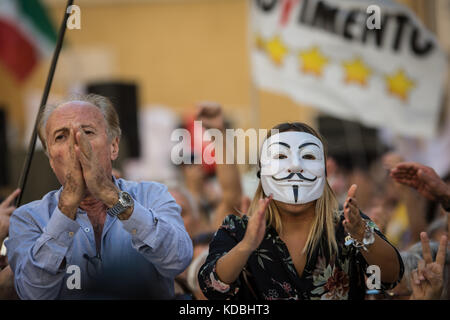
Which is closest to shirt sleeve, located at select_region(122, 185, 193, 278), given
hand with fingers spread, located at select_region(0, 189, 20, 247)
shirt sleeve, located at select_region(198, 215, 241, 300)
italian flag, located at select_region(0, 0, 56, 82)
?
shirt sleeve, located at select_region(198, 215, 241, 300)

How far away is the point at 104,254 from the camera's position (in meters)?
2.73

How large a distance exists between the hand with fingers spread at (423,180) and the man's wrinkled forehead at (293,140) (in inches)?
22.8

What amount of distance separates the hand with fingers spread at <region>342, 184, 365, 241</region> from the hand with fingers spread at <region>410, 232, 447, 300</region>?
0.30 m

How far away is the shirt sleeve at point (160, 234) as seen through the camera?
2523 mm

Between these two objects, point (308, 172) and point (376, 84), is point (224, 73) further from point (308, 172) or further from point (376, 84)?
point (308, 172)

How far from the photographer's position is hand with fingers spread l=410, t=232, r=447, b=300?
263cm

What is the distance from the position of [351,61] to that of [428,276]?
312 centimetres

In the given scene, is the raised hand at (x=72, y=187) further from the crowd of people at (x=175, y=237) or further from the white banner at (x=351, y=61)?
the white banner at (x=351, y=61)

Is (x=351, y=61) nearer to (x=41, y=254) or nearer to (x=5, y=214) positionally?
(x=5, y=214)

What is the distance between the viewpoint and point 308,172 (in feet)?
8.61

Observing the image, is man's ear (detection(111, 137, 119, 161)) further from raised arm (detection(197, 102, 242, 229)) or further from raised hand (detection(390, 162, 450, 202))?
raised hand (detection(390, 162, 450, 202))

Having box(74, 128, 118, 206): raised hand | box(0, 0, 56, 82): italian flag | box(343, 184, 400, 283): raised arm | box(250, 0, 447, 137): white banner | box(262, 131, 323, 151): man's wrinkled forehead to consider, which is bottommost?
box(343, 184, 400, 283): raised arm
